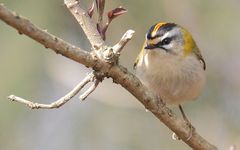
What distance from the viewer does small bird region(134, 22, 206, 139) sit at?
4.09 metres

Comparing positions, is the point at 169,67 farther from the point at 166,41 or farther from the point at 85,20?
the point at 85,20

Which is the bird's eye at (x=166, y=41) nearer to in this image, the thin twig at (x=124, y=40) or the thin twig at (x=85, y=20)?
the thin twig at (x=85, y=20)

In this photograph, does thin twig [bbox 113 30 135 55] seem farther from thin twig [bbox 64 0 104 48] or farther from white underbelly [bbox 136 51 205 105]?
white underbelly [bbox 136 51 205 105]

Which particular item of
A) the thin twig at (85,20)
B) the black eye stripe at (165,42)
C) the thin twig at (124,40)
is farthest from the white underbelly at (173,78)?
the thin twig at (124,40)

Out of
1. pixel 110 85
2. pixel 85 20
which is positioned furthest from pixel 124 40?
pixel 110 85

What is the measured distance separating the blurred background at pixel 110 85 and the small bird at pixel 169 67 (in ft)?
3.88

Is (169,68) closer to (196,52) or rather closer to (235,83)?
(196,52)

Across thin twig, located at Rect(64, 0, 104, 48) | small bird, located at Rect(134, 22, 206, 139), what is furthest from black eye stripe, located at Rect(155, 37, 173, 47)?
thin twig, located at Rect(64, 0, 104, 48)

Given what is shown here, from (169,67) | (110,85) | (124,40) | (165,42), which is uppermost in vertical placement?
(124,40)

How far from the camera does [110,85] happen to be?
552cm

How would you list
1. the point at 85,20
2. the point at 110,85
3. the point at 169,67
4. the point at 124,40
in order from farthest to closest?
the point at 110,85, the point at 169,67, the point at 85,20, the point at 124,40

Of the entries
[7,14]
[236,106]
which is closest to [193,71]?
[236,106]

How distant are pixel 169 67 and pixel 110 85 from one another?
1.45 metres

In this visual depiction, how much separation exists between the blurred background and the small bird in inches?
46.6
